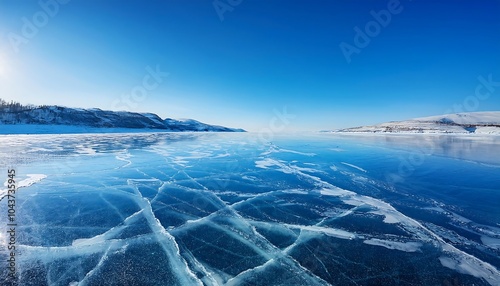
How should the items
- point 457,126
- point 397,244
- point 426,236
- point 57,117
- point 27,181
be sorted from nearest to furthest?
point 397,244
point 426,236
point 27,181
point 457,126
point 57,117

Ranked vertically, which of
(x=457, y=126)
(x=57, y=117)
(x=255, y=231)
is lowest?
(x=255, y=231)

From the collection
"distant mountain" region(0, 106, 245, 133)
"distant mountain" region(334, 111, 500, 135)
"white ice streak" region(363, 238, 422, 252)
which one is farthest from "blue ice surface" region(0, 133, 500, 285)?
"distant mountain" region(334, 111, 500, 135)

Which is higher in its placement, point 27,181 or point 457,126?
point 457,126

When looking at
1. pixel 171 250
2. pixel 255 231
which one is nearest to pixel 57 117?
pixel 171 250

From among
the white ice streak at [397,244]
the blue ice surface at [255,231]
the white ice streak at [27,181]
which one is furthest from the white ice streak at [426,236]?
the white ice streak at [27,181]

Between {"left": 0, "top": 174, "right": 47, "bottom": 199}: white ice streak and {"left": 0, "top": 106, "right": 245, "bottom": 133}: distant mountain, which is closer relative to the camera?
{"left": 0, "top": 174, "right": 47, "bottom": 199}: white ice streak

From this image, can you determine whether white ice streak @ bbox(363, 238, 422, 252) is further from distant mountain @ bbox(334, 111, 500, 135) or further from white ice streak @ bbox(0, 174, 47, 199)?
distant mountain @ bbox(334, 111, 500, 135)

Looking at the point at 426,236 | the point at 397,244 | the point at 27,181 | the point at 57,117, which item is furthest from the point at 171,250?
the point at 57,117

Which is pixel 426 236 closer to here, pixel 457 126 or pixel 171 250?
pixel 171 250

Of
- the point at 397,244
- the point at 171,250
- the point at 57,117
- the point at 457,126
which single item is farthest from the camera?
the point at 57,117

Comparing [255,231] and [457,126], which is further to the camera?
[457,126]

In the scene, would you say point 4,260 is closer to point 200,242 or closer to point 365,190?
point 200,242
